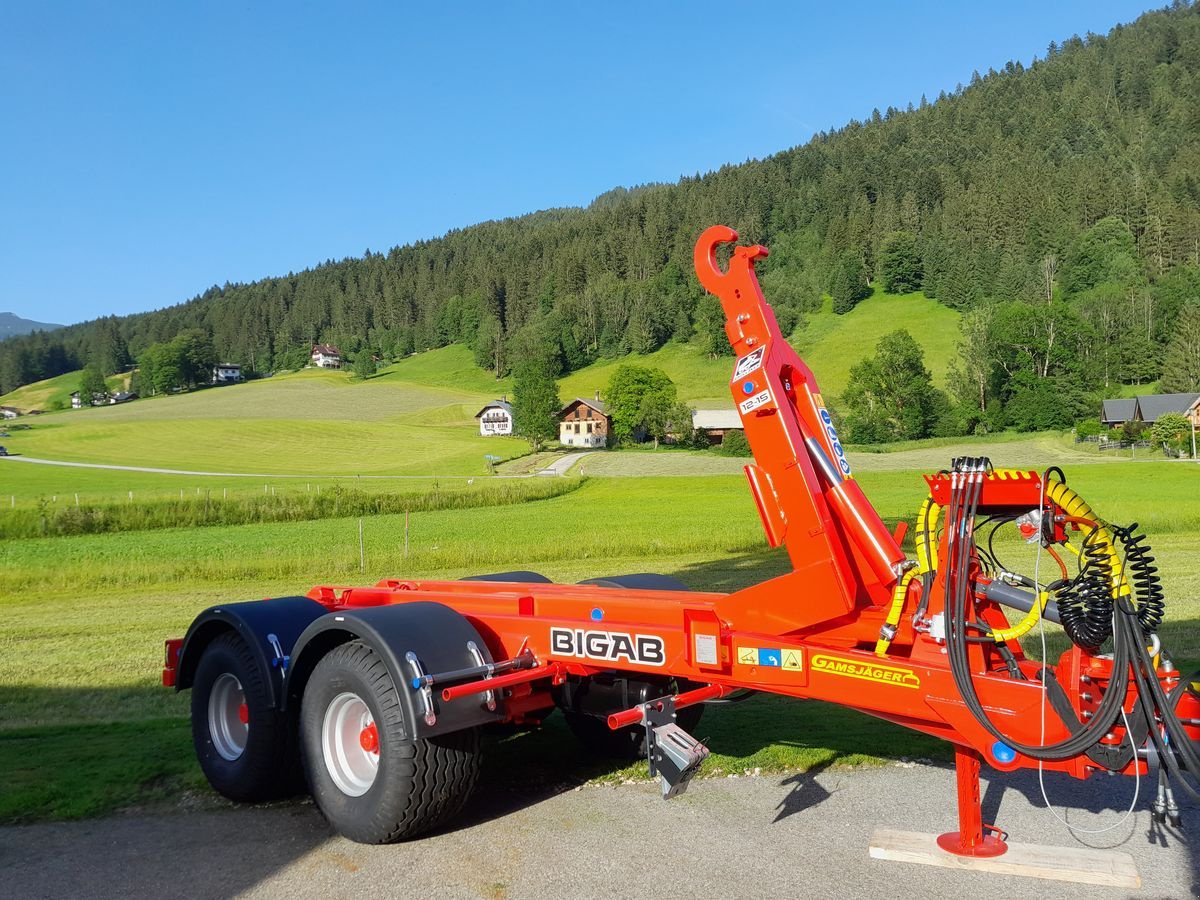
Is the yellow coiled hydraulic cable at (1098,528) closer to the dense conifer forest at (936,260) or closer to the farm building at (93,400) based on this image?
the dense conifer forest at (936,260)

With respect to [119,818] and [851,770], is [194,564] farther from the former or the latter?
[851,770]

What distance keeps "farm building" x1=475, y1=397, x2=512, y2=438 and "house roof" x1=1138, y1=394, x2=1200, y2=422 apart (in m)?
63.2

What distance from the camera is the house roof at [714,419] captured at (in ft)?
312

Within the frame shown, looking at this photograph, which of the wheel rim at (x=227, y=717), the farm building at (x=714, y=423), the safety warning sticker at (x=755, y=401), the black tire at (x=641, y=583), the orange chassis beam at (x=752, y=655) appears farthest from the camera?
the farm building at (x=714, y=423)

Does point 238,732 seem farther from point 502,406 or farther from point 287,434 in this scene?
point 502,406

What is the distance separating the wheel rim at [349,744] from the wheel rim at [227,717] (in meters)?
1.08

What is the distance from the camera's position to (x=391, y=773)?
17.5 ft

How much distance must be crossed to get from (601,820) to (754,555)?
61.5 feet

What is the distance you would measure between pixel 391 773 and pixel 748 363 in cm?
303

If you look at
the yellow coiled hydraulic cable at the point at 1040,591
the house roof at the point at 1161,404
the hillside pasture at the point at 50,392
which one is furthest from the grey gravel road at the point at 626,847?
the hillside pasture at the point at 50,392

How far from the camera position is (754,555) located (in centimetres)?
2411

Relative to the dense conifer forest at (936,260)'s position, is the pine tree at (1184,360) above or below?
below

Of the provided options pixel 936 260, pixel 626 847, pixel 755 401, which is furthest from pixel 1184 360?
pixel 626 847

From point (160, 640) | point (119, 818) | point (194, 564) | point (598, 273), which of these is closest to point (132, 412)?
point (598, 273)
